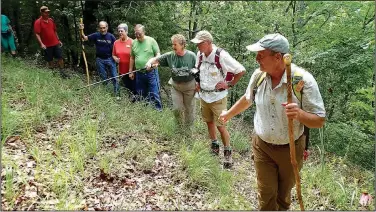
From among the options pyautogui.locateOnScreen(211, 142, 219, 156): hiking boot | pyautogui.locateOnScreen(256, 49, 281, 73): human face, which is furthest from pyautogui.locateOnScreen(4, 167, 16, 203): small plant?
pyautogui.locateOnScreen(211, 142, 219, 156): hiking boot

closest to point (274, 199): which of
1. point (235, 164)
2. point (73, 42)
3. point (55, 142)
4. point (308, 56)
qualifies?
point (235, 164)

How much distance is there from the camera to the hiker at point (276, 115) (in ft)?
9.68

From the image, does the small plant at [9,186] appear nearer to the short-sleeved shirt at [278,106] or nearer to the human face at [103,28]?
the short-sleeved shirt at [278,106]

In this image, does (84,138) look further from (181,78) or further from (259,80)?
(259,80)

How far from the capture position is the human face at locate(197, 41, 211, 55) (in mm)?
5005

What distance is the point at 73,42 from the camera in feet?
38.6

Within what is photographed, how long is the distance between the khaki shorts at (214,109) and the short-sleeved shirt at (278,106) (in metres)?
1.86

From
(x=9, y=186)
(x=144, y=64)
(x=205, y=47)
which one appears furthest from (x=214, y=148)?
(x=9, y=186)

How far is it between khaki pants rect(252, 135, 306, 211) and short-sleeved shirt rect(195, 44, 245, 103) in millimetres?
1701

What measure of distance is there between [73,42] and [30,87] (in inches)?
226

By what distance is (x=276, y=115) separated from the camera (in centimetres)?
320

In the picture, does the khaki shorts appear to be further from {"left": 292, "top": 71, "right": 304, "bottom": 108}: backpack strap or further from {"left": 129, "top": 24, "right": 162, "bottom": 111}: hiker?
{"left": 292, "top": 71, "right": 304, "bottom": 108}: backpack strap

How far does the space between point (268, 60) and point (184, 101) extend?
3124 mm

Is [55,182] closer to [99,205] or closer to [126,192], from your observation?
[99,205]
